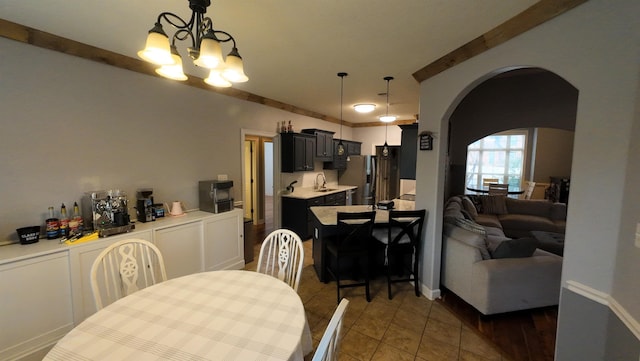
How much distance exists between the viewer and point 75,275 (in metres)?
2.12

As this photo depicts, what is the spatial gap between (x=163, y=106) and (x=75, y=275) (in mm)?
1941

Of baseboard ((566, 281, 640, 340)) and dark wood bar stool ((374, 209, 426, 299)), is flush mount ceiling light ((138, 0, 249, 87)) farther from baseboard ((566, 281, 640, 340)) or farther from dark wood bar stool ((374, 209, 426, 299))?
baseboard ((566, 281, 640, 340))

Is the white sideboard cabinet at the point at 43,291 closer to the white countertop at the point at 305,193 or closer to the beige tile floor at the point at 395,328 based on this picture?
the beige tile floor at the point at 395,328

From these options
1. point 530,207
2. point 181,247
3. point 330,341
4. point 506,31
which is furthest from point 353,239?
point 530,207

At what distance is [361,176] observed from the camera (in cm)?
682

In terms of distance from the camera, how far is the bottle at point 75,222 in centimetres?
227

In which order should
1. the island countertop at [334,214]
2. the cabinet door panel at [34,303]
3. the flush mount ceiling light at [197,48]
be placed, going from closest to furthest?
the flush mount ceiling light at [197,48], the cabinet door panel at [34,303], the island countertop at [334,214]

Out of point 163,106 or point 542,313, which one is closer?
point 542,313

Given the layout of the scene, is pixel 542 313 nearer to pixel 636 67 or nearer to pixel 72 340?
pixel 636 67

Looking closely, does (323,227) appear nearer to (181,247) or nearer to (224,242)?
A: (224,242)

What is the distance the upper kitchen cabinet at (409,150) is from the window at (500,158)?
5.70 metres

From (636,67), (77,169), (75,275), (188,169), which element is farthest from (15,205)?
(636,67)

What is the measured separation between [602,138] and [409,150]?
7.55 feet

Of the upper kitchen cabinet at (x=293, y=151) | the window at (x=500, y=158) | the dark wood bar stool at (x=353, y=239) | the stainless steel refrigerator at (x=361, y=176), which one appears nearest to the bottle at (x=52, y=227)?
the dark wood bar stool at (x=353, y=239)
